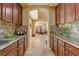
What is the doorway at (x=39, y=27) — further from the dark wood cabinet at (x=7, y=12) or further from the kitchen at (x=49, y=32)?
the dark wood cabinet at (x=7, y=12)

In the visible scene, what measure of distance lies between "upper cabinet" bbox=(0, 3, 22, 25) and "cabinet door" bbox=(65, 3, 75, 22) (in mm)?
760

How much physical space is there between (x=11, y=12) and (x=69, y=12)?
1.06m

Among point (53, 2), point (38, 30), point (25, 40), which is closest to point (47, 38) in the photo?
point (38, 30)

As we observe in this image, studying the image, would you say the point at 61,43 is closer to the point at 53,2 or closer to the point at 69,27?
the point at 69,27

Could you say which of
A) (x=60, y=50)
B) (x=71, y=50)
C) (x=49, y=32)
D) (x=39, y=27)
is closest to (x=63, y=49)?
(x=60, y=50)

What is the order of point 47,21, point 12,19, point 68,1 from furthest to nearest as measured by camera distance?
point 12,19
point 47,21
point 68,1

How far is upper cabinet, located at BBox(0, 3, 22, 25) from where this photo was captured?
240cm

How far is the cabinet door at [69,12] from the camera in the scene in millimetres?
2358

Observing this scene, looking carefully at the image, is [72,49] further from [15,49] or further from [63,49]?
[15,49]

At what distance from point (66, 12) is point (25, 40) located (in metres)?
0.86

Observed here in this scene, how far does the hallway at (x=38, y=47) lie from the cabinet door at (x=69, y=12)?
1.78 ft

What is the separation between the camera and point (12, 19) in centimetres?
293

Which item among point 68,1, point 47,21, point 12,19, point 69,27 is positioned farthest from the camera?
point 12,19

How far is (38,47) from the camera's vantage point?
7.95 ft
